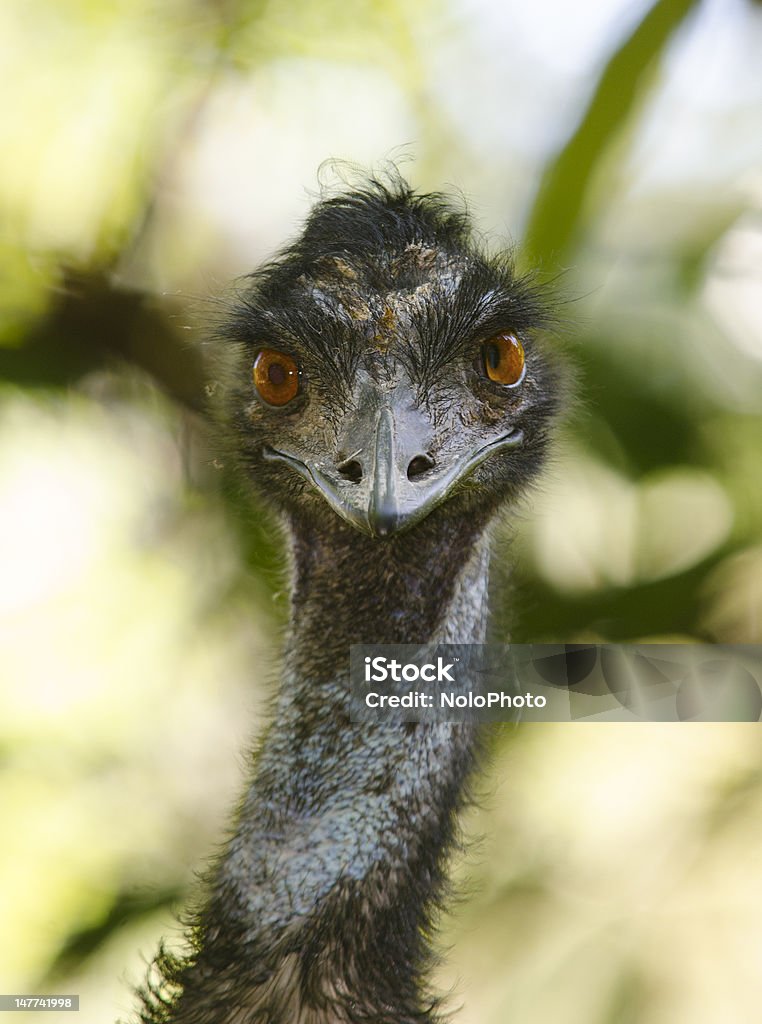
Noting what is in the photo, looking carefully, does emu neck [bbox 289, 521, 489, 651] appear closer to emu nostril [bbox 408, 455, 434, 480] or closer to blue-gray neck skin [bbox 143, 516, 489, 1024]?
blue-gray neck skin [bbox 143, 516, 489, 1024]

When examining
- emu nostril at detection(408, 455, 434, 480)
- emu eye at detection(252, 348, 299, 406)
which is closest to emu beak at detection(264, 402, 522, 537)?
emu nostril at detection(408, 455, 434, 480)

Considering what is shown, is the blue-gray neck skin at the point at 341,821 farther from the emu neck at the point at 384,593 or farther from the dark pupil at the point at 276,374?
the dark pupil at the point at 276,374

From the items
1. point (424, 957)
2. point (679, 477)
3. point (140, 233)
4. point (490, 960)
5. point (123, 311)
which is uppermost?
point (140, 233)

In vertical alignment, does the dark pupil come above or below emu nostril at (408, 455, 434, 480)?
above

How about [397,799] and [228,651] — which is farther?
[228,651]

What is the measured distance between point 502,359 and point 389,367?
203mm

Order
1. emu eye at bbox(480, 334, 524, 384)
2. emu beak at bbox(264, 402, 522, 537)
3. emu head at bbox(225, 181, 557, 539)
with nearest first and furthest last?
emu beak at bbox(264, 402, 522, 537)
emu head at bbox(225, 181, 557, 539)
emu eye at bbox(480, 334, 524, 384)

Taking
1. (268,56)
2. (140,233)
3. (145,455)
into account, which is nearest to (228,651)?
(145,455)

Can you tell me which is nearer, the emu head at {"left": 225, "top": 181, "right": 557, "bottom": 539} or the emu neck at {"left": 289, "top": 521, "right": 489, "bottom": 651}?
the emu head at {"left": 225, "top": 181, "right": 557, "bottom": 539}

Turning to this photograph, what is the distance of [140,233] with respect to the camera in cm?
216

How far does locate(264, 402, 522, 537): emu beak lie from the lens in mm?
1083

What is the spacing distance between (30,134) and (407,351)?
1346 millimetres

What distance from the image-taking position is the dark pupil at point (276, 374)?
1405 mm

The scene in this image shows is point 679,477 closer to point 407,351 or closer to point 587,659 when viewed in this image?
point 587,659
